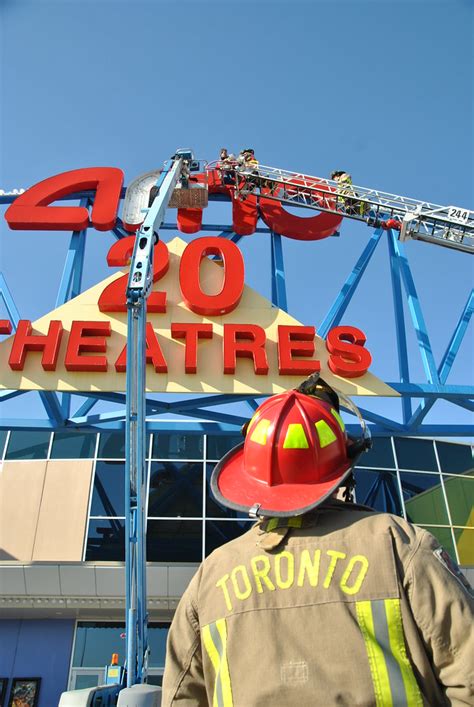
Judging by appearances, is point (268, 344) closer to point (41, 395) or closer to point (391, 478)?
point (41, 395)

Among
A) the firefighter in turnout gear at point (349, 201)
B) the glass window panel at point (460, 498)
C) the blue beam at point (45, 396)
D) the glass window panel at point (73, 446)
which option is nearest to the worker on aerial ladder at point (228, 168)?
the firefighter in turnout gear at point (349, 201)

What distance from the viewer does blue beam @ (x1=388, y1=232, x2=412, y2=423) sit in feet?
36.7

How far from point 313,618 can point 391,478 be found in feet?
49.6

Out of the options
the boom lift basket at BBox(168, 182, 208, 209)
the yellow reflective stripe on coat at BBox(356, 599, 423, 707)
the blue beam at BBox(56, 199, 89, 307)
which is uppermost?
the boom lift basket at BBox(168, 182, 208, 209)

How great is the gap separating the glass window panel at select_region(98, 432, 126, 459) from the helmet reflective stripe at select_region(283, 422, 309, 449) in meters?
13.9

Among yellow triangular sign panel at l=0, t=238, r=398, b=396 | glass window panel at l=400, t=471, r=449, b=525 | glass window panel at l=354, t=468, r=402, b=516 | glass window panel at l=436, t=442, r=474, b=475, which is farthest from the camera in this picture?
glass window panel at l=436, t=442, r=474, b=475

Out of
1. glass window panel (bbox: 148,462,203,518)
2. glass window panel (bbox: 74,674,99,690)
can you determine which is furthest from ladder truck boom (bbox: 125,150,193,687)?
glass window panel (bbox: 74,674,99,690)

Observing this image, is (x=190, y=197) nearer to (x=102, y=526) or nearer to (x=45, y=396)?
(x=45, y=396)

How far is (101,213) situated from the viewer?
12.8 m

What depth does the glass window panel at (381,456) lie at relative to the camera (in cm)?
→ 1616

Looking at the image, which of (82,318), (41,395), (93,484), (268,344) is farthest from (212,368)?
(93,484)

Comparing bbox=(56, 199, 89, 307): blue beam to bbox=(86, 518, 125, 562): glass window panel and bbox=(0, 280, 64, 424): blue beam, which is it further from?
bbox=(86, 518, 125, 562): glass window panel

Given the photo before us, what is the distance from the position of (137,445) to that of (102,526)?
925 cm

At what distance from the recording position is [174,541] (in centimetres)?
1439
